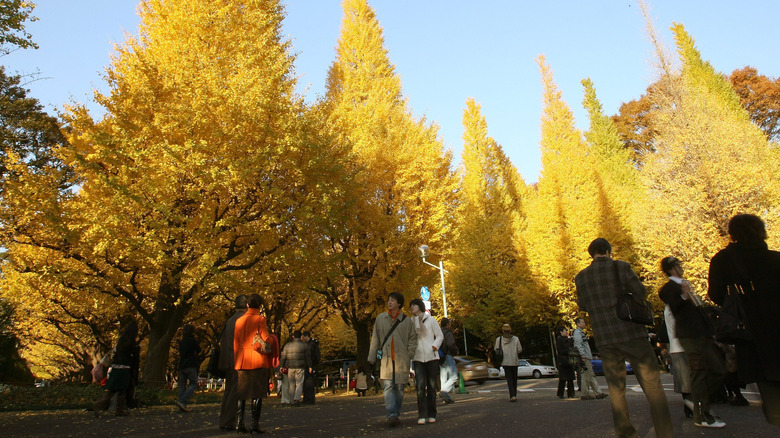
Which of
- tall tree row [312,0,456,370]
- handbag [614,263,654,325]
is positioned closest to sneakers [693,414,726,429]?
handbag [614,263,654,325]

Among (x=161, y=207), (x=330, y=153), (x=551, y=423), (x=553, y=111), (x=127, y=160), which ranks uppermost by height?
(x=553, y=111)

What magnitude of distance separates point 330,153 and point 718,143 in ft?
60.1

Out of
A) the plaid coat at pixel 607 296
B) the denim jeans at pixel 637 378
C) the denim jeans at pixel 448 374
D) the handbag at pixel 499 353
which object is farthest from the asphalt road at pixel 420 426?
the denim jeans at pixel 448 374

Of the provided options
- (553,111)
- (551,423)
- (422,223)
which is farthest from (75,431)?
(553,111)

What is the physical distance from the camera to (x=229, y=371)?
6047 millimetres

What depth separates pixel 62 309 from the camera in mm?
21031

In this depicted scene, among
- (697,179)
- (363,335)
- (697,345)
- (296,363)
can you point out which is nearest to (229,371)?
(697,345)

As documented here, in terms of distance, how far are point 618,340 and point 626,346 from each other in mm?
72

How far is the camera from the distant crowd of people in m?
2.58

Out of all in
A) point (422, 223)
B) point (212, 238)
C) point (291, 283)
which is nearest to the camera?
point (212, 238)

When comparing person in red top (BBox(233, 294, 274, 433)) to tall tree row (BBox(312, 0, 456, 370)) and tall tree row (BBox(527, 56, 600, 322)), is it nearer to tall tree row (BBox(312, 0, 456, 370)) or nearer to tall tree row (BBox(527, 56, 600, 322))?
tall tree row (BBox(312, 0, 456, 370))

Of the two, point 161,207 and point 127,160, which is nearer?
point 161,207

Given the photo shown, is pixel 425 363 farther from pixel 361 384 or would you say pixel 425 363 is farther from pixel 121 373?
pixel 361 384

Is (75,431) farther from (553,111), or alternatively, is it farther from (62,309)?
(553,111)
